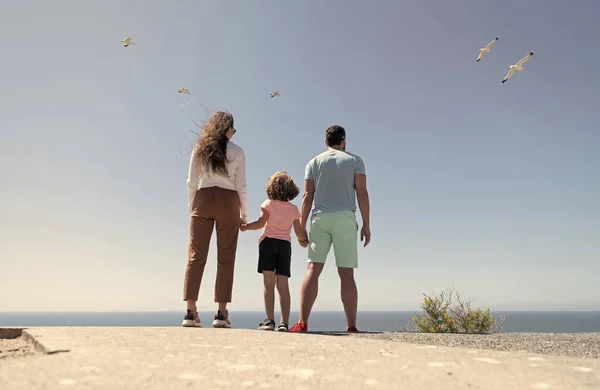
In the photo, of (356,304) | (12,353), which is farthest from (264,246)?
(12,353)

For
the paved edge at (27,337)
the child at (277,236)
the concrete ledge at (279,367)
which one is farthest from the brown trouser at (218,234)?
the concrete ledge at (279,367)

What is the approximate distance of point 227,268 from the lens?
5840 mm

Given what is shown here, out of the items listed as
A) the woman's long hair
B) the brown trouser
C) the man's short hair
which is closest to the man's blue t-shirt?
the man's short hair

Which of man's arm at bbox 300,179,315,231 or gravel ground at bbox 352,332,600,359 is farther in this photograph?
man's arm at bbox 300,179,315,231

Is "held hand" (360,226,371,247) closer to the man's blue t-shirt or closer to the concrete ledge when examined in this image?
the man's blue t-shirt

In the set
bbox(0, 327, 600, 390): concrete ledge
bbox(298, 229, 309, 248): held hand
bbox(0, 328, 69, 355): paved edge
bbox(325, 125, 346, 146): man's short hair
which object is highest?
A: bbox(325, 125, 346, 146): man's short hair

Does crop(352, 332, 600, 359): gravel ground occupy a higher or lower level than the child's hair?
lower

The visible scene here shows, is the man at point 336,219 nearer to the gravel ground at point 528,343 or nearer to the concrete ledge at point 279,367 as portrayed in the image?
the gravel ground at point 528,343

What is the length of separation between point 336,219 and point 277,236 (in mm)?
875

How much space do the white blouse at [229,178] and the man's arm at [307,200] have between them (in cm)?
91

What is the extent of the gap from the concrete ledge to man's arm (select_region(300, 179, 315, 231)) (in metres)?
3.07

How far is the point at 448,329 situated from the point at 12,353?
1200cm

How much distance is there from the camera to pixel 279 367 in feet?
8.84

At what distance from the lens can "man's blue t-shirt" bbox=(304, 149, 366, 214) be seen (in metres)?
6.40
